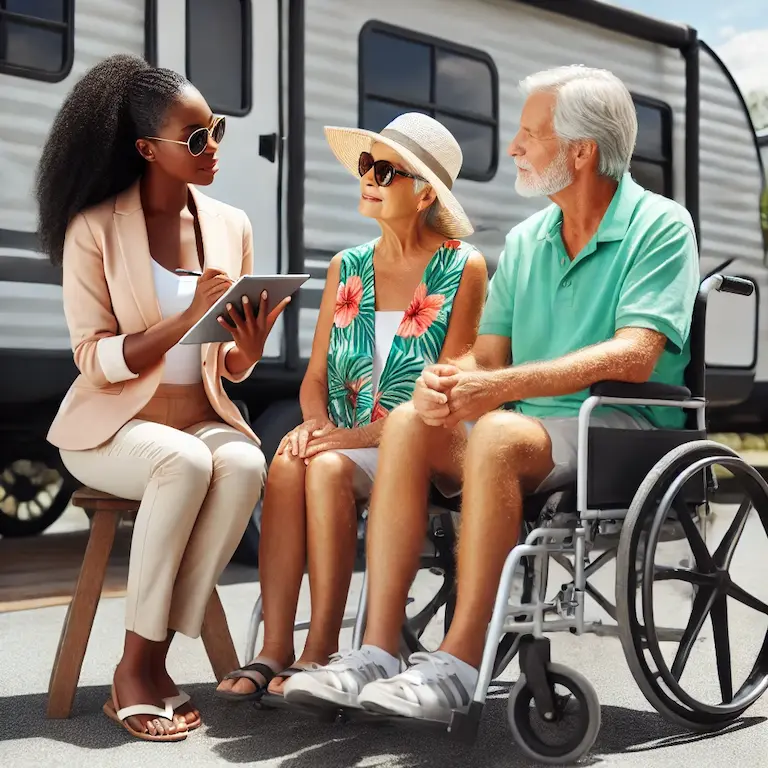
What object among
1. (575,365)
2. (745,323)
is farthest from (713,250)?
(575,365)

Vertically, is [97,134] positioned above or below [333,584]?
above

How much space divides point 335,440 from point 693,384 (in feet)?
2.28

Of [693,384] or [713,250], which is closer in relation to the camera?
[693,384]

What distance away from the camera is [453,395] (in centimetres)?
199

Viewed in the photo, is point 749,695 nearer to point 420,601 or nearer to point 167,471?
point 420,601

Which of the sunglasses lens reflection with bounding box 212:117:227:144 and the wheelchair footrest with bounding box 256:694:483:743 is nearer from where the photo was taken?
the wheelchair footrest with bounding box 256:694:483:743

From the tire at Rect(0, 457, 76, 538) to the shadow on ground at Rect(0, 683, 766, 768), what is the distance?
2523 millimetres

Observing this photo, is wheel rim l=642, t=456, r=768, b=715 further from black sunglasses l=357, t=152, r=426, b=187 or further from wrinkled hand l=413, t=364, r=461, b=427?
black sunglasses l=357, t=152, r=426, b=187

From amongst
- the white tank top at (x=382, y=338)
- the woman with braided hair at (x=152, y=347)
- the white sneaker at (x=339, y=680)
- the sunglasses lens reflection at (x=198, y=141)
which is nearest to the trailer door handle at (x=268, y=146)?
the woman with braided hair at (x=152, y=347)

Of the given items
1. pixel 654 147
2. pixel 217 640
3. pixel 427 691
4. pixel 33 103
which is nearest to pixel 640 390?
pixel 427 691

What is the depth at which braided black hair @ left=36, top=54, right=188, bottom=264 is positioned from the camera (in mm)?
2369

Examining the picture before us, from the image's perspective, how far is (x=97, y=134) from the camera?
2.37 meters

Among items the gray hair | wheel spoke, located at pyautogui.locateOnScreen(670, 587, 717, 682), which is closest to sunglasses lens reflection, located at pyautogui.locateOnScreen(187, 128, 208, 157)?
the gray hair

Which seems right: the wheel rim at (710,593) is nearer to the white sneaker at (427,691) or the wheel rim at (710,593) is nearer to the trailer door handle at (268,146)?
the white sneaker at (427,691)
